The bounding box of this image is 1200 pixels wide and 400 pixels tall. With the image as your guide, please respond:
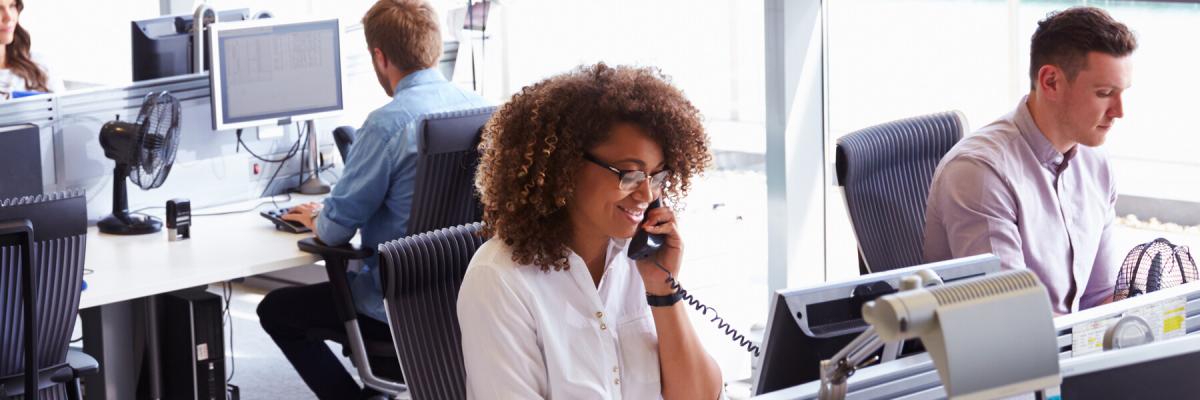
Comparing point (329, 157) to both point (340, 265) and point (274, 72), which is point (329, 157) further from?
point (340, 265)

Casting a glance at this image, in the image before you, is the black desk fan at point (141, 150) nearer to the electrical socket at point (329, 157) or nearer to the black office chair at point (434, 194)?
the black office chair at point (434, 194)

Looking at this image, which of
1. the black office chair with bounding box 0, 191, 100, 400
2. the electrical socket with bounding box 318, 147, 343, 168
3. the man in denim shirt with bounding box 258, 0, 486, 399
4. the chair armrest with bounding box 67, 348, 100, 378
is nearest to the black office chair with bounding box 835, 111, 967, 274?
the man in denim shirt with bounding box 258, 0, 486, 399

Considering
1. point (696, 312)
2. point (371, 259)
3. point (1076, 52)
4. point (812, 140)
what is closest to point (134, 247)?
point (371, 259)

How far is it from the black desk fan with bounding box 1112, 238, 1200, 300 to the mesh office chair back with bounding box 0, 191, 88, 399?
6.15 feet

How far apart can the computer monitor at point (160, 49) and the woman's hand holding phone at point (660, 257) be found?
104 inches

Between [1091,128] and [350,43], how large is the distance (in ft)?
10.00

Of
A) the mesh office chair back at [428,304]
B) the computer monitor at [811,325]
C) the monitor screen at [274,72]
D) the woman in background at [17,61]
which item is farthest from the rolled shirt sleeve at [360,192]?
the woman in background at [17,61]

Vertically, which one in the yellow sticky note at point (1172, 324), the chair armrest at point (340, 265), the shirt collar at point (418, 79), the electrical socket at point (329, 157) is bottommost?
the chair armrest at point (340, 265)

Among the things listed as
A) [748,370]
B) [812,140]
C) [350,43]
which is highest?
[350,43]

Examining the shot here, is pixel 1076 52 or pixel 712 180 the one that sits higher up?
pixel 1076 52

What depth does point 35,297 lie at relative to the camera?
2570 millimetres

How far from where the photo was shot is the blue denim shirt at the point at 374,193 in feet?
10.6

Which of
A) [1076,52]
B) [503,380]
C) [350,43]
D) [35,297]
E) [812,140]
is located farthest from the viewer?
[350,43]

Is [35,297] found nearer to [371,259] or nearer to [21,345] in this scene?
[21,345]
